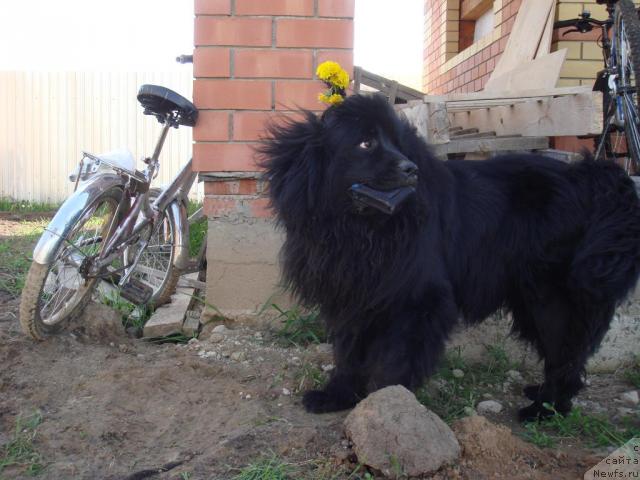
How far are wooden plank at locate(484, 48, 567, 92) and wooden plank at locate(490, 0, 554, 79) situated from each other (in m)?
0.25

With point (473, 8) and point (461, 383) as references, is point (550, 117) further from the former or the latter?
point (473, 8)

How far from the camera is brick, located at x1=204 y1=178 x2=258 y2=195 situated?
137 inches

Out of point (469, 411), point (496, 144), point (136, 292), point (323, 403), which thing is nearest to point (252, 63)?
point (136, 292)

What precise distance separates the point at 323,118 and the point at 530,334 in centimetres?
147

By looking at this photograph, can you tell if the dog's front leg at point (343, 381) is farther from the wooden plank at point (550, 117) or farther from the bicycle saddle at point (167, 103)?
the wooden plank at point (550, 117)

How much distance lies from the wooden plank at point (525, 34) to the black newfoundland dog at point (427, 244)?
284 cm

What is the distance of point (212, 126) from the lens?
3414mm

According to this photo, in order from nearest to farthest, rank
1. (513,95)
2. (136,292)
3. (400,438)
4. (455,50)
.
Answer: (400,438) → (136,292) → (513,95) → (455,50)

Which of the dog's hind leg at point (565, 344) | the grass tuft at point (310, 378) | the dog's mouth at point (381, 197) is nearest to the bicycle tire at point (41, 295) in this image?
the grass tuft at point (310, 378)

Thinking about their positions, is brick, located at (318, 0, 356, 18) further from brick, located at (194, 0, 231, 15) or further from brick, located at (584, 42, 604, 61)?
brick, located at (584, 42, 604, 61)

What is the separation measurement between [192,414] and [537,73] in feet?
12.0

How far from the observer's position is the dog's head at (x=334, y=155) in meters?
2.38

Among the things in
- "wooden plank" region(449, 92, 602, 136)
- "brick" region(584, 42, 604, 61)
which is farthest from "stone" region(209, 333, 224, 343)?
"brick" region(584, 42, 604, 61)

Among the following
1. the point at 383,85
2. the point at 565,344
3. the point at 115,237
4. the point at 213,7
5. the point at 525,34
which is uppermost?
the point at 525,34
